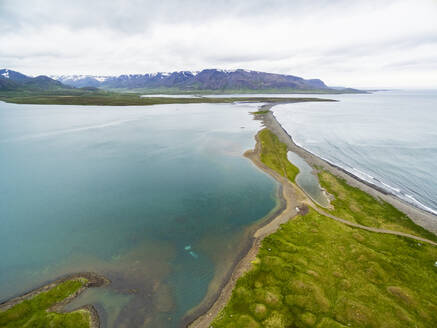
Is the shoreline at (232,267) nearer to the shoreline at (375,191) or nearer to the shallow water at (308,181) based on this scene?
the shallow water at (308,181)

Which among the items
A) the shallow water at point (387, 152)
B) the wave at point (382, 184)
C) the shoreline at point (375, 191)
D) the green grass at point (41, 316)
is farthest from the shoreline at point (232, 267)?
the shallow water at point (387, 152)

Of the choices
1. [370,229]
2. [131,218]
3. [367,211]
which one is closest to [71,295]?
[131,218]

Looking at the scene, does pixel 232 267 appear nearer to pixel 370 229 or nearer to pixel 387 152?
pixel 370 229

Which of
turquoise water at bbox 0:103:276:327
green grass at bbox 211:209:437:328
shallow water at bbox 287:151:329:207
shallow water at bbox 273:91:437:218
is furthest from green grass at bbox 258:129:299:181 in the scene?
green grass at bbox 211:209:437:328

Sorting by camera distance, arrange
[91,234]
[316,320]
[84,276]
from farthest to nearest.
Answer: [91,234]
[84,276]
[316,320]

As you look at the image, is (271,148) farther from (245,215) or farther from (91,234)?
(91,234)

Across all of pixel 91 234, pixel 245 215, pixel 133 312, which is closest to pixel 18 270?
pixel 91 234
